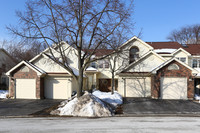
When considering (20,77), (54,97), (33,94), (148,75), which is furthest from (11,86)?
(148,75)

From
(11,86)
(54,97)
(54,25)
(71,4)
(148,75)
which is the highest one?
(71,4)

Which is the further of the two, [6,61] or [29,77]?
[6,61]

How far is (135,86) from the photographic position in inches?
756

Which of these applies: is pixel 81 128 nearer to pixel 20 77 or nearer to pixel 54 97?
pixel 54 97

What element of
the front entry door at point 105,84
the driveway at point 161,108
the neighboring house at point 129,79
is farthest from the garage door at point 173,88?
the front entry door at point 105,84

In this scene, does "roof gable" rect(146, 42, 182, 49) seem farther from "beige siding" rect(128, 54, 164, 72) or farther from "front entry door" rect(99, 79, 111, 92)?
"front entry door" rect(99, 79, 111, 92)

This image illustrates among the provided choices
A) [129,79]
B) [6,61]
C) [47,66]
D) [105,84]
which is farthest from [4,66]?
[129,79]

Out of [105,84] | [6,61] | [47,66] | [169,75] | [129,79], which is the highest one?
[6,61]

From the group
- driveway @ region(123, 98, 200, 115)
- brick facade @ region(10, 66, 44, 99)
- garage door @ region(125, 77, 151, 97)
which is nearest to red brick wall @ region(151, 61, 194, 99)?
garage door @ region(125, 77, 151, 97)

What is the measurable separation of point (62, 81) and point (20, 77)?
448 cm

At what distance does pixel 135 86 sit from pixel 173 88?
157 inches

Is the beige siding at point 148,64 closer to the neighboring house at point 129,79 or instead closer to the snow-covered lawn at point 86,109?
the neighboring house at point 129,79

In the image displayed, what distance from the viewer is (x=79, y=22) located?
12.1 metres

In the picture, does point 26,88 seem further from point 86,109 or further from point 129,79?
point 129,79
